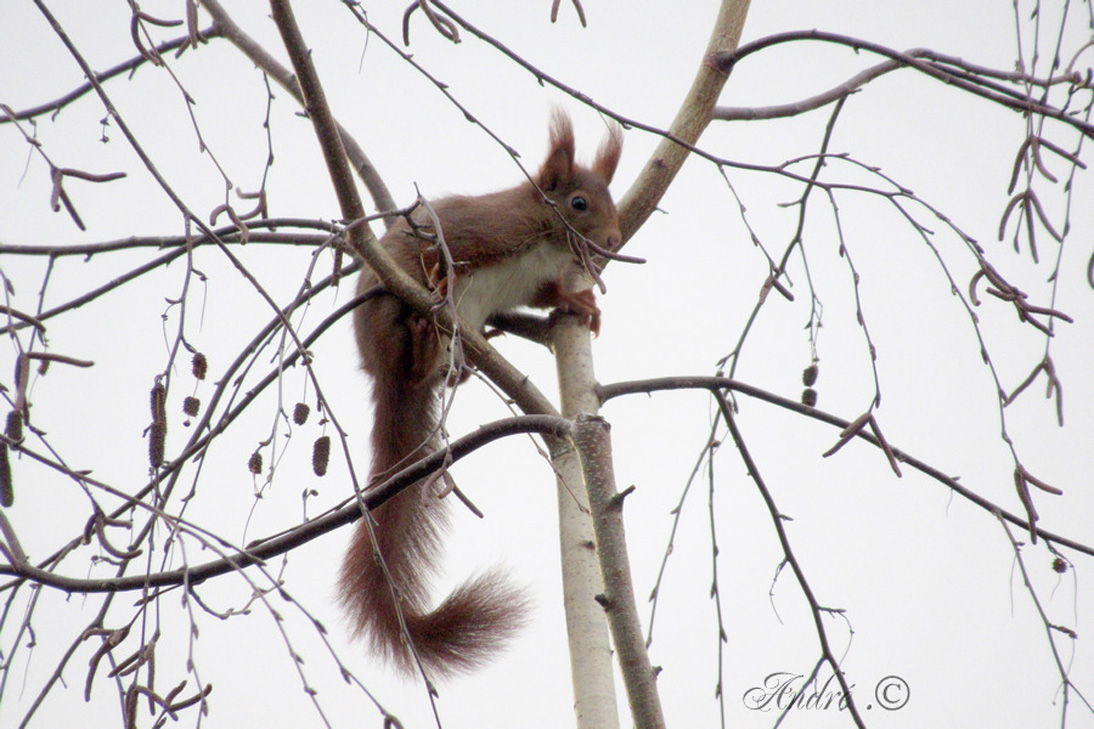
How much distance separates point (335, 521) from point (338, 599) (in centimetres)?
127

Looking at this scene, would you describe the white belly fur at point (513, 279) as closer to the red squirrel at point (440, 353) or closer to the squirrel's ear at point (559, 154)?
the red squirrel at point (440, 353)

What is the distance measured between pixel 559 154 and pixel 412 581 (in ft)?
5.57

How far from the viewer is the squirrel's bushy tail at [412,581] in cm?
254

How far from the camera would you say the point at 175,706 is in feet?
3.76

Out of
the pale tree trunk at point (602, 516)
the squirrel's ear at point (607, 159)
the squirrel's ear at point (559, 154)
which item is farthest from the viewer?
the squirrel's ear at point (607, 159)

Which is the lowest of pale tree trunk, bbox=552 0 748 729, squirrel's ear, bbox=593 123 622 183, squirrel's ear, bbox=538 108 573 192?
pale tree trunk, bbox=552 0 748 729

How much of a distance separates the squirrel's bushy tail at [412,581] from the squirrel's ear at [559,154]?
1.04 meters

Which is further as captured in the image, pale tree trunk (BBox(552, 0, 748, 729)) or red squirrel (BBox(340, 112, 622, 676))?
red squirrel (BBox(340, 112, 622, 676))

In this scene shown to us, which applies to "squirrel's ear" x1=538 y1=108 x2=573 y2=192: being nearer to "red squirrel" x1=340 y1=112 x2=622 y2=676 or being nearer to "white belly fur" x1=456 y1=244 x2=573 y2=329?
"red squirrel" x1=340 y1=112 x2=622 y2=676

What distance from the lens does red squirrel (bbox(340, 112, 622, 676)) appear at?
101 inches

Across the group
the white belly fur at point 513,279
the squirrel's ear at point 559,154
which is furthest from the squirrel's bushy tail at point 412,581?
the squirrel's ear at point 559,154

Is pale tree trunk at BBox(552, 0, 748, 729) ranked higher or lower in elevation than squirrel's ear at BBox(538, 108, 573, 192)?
lower

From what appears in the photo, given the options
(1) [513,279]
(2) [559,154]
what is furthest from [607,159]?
(1) [513,279]

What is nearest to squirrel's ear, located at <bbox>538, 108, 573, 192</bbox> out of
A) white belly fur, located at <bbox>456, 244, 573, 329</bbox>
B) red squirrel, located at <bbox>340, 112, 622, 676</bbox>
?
red squirrel, located at <bbox>340, 112, 622, 676</bbox>
